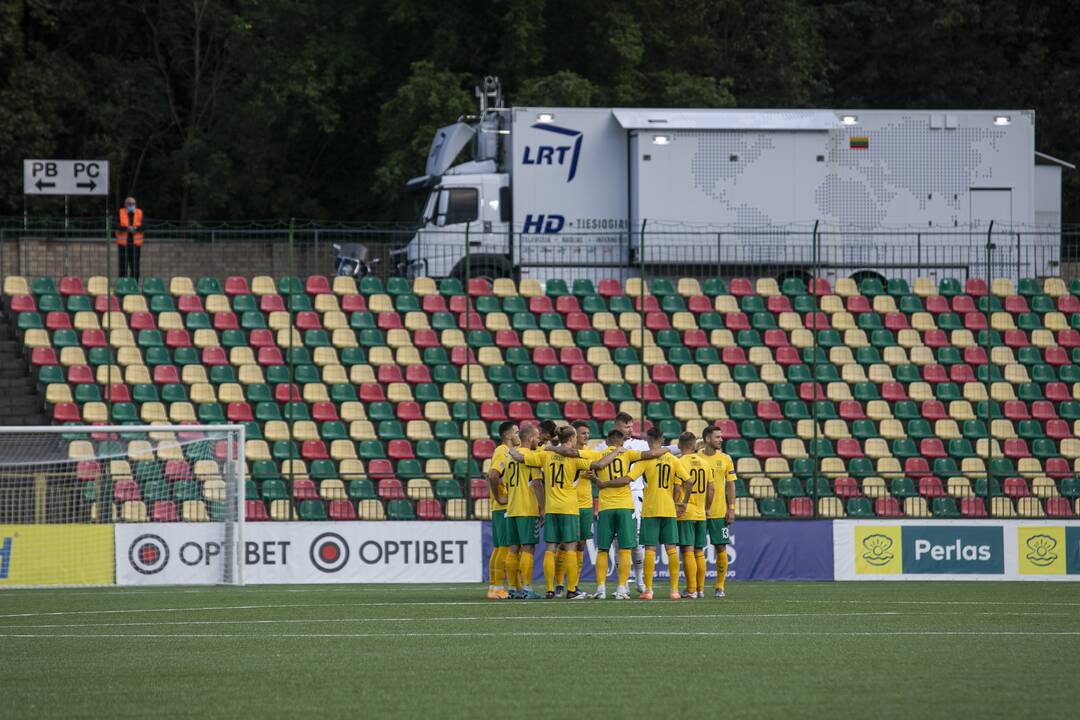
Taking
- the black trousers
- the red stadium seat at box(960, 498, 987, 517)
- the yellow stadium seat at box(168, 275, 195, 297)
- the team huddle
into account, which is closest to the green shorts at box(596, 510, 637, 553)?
the team huddle

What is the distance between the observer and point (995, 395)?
27031 mm

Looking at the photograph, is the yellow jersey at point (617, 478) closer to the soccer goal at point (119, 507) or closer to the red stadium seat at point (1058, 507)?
the soccer goal at point (119, 507)

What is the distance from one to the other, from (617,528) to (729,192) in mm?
13903

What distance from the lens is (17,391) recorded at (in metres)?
25.0

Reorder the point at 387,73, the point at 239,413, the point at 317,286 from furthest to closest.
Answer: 1. the point at 387,73
2. the point at 317,286
3. the point at 239,413

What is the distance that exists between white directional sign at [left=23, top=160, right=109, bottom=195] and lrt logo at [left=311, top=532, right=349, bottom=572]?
33.7ft

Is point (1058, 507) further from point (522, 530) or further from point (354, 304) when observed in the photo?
point (354, 304)

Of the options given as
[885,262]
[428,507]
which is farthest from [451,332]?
[885,262]

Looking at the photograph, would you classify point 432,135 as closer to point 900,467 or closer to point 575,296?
point 575,296

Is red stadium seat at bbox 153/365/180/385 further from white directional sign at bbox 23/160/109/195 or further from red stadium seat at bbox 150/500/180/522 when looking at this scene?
white directional sign at bbox 23/160/109/195

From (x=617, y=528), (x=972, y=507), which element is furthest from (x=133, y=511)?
(x=972, y=507)

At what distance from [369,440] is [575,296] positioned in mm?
5014

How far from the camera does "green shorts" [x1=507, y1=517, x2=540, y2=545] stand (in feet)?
55.9

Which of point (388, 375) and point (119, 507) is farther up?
point (388, 375)
